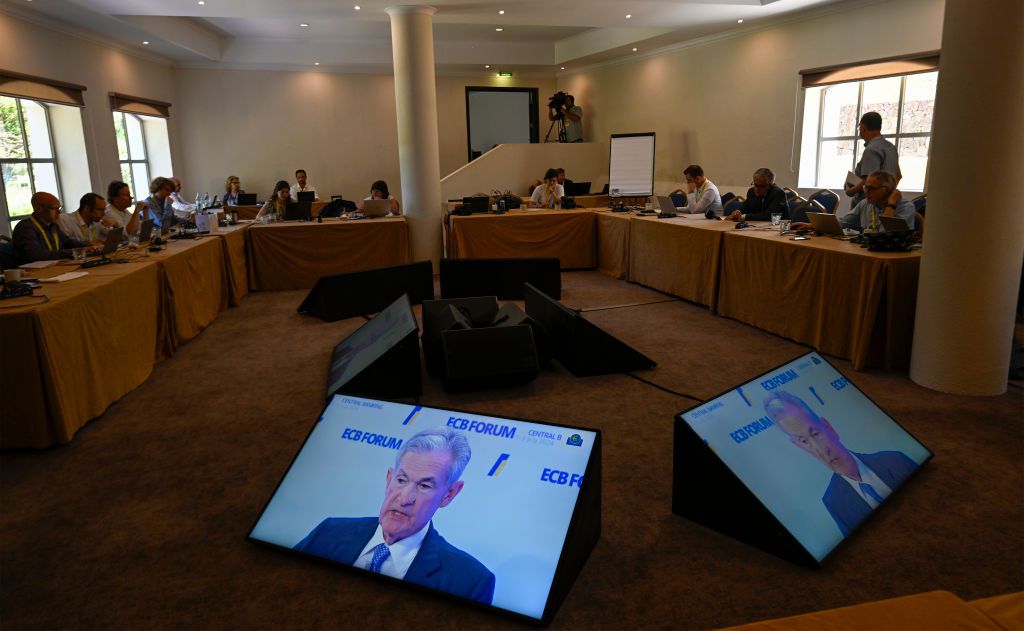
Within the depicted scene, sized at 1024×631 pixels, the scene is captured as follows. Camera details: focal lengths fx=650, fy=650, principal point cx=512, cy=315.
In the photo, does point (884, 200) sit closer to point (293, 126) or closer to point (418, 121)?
point (418, 121)

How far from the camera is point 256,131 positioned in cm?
1216

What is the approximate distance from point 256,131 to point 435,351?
31.8ft

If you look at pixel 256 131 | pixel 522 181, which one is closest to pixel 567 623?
pixel 522 181

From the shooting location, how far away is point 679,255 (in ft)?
20.9

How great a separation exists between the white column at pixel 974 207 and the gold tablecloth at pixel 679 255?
203cm

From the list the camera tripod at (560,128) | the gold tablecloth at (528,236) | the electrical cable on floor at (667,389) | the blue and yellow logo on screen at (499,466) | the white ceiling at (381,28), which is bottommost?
the electrical cable on floor at (667,389)

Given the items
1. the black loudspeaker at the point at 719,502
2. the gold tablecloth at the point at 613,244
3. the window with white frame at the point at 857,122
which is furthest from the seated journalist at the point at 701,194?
the black loudspeaker at the point at 719,502

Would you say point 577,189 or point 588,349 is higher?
point 577,189

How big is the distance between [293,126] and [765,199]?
9255mm

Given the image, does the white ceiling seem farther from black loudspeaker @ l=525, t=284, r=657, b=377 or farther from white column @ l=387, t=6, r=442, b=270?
black loudspeaker @ l=525, t=284, r=657, b=377

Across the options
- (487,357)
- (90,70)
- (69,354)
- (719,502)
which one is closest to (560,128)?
(90,70)

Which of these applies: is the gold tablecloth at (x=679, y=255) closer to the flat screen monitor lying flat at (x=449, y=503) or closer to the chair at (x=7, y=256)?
the flat screen monitor lying flat at (x=449, y=503)

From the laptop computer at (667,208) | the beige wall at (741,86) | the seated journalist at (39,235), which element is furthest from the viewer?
the beige wall at (741,86)

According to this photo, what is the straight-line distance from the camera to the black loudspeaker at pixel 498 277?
6.30m
